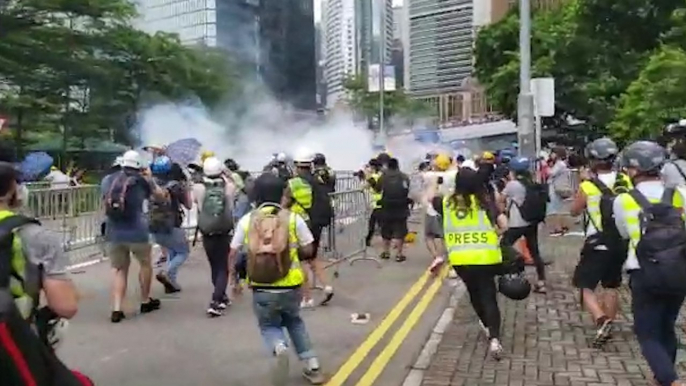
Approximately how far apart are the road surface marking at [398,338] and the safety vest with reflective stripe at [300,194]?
5.50ft

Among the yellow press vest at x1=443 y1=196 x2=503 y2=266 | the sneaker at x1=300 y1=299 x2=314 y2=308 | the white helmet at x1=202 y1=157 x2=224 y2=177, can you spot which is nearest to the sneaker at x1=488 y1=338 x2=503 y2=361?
the yellow press vest at x1=443 y1=196 x2=503 y2=266

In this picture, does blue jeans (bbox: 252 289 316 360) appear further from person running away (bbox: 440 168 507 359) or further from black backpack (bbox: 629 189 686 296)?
black backpack (bbox: 629 189 686 296)

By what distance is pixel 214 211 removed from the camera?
34.0 ft

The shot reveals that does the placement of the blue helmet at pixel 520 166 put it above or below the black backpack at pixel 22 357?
above

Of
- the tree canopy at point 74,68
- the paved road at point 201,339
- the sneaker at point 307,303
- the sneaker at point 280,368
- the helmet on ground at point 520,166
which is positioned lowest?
the paved road at point 201,339

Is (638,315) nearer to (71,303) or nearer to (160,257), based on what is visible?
(71,303)

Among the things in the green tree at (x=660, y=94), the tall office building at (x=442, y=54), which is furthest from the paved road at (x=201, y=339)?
the tall office building at (x=442, y=54)

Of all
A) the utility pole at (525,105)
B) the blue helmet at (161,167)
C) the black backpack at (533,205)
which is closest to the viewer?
the black backpack at (533,205)

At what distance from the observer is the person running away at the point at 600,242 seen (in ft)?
27.1

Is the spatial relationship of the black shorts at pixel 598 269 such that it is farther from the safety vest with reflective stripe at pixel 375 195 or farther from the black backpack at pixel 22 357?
the safety vest with reflective stripe at pixel 375 195

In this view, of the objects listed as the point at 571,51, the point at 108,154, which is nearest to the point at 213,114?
the point at 108,154

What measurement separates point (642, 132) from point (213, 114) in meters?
29.7

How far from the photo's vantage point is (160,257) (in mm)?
14664

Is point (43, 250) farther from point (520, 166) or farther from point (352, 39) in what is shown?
point (352, 39)
